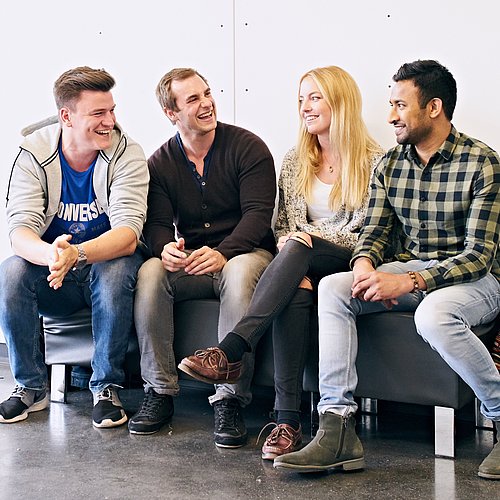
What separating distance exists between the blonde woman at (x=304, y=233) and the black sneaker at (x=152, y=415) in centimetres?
28

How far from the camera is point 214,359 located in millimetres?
2570

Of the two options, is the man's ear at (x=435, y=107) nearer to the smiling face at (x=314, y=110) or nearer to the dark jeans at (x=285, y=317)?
the smiling face at (x=314, y=110)

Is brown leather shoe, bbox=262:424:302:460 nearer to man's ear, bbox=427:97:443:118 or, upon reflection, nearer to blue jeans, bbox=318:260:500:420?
blue jeans, bbox=318:260:500:420

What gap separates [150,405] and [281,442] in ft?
1.73

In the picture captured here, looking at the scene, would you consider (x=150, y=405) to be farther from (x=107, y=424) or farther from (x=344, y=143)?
(x=344, y=143)

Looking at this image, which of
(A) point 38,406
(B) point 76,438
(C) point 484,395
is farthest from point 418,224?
(A) point 38,406

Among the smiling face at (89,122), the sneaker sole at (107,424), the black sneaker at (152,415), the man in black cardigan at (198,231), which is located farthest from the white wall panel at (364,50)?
the sneaker sole at (107,424)

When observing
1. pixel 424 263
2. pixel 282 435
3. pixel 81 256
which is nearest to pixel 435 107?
pixel 424 263

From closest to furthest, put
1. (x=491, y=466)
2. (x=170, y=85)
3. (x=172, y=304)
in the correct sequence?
1. (x=491, y=466)
2. (x=172, y=304)
3. (x=170, y=85)

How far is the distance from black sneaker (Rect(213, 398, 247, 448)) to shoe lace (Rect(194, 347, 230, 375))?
0.82ft

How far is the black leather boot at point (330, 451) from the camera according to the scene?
2.42 metres

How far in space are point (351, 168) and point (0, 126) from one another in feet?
5.96

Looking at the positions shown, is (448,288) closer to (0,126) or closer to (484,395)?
(484,395)

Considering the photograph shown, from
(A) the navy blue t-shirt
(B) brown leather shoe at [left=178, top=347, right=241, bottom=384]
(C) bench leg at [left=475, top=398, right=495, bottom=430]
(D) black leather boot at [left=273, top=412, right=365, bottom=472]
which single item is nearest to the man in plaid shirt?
(D) black leather boot at [left=273, top=412, right=365, bottom=472]
